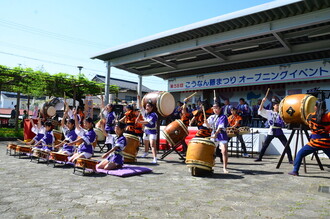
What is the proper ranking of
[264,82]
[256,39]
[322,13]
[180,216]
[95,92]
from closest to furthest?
[180,216] < [322,13] < [256,39] < [264,82] < [95,92]

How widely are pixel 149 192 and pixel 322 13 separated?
811 centimetres

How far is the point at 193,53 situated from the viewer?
13.4 metres

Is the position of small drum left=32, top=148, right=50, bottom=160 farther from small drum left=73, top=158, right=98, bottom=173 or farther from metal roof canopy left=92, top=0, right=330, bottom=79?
metal roof canopy left=92, top=0, right=330, bottom=79

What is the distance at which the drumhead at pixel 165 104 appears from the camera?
763cm

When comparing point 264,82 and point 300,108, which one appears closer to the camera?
point 300,108

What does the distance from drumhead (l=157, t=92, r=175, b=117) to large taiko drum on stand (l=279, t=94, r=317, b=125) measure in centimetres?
320

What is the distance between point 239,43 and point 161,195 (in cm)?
945

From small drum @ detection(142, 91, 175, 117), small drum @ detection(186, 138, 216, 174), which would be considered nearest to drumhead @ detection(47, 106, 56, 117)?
small drum @ detection(142, 91, 175, 117)

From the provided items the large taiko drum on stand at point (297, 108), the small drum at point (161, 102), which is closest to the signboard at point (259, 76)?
the large taiko drum on stand at point (297, 108)

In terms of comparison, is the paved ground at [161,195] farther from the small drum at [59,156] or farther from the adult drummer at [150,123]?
the adult drummer at [150,123]

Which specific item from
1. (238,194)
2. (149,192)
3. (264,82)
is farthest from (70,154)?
(264,82)

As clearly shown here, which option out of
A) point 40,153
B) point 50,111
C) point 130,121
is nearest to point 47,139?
point 40,153

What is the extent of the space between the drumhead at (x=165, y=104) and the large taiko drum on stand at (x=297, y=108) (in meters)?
3.20

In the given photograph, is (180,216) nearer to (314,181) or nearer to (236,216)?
(236,216)
